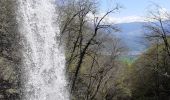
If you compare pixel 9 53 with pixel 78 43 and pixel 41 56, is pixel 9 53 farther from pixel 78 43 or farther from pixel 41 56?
pixel 78 43

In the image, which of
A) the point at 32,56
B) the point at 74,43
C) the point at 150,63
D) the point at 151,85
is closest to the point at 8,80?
the point at 32,56

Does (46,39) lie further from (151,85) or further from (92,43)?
(151,85)

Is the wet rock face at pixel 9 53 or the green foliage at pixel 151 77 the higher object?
the wet rock face at pixel 9 53

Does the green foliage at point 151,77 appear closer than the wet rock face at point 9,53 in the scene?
No

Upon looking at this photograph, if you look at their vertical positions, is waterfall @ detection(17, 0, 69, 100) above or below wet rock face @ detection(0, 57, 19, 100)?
above

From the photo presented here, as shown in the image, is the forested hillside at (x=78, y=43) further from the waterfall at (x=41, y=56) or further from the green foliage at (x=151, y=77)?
the waterfall at (x=41, y=56)

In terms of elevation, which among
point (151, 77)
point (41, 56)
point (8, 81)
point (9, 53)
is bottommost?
point (151, 77)

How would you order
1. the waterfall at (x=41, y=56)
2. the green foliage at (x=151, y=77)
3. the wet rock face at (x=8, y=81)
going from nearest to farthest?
the waterfall at (x=41, y=56), the wet rock face at (x=8, y=81), the green foliage at (x=151, y=77)

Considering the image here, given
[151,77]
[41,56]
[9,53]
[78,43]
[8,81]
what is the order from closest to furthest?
1. [41,56]
2. [8,81]
3. [9,53]
4. [78,43]
5. [151,77]

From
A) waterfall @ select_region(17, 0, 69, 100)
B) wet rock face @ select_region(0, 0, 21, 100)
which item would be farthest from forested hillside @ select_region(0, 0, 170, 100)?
waterfall @ select_region(17, 0, 69, 100)

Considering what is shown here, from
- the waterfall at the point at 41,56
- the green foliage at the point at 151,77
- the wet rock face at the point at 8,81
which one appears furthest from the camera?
the green foliage at the point at 151,77

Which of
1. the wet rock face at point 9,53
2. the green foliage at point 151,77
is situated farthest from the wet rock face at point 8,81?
the green foliage at point 151,77

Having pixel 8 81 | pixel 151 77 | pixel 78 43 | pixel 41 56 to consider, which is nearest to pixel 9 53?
pixel 8 81

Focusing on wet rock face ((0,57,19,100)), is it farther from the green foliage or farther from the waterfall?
the green foliage
